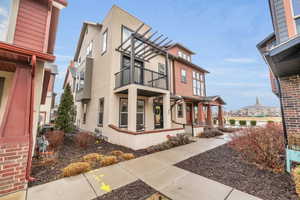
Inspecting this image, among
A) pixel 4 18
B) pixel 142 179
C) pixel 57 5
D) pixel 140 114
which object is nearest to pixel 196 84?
pixel 140 114

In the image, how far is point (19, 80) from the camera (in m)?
3.12

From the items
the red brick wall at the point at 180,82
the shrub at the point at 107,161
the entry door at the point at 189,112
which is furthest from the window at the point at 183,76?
the shrub at the point at 107,161

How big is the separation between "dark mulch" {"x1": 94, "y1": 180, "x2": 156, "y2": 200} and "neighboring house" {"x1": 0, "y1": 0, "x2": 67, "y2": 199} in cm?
208

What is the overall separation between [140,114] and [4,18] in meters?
7.68

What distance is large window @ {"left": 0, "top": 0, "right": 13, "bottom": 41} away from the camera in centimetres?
387

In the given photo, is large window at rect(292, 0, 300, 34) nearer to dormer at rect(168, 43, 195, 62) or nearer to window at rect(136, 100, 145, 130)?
window at rect(136, 100, 145, 130)

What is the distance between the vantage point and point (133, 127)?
6.48 metres

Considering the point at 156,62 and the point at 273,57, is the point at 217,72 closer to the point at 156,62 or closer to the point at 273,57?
the point at 156,62

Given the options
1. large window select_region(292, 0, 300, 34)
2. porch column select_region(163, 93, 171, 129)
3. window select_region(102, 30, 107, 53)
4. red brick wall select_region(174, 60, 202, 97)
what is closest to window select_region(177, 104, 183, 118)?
red brick wall select_region(174, 60, 202, 97)

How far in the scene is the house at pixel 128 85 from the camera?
7.02 m

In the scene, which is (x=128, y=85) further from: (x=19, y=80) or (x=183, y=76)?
(x=183, y=76)

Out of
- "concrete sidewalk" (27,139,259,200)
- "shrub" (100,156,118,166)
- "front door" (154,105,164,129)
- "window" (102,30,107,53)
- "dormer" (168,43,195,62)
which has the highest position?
"dormer" (168,43,195,62)

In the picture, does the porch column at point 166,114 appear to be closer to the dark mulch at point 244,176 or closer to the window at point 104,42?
the dark mulch at point 244,176

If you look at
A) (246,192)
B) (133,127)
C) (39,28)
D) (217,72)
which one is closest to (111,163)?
(133,127)
